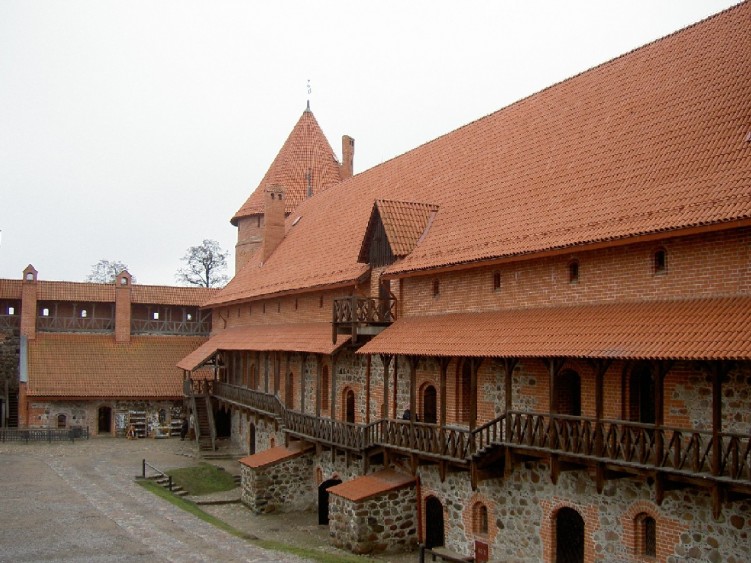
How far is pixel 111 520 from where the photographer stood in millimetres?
21922

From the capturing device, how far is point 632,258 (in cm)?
1512

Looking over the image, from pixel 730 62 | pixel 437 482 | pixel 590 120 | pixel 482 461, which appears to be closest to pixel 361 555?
pixel 437 482

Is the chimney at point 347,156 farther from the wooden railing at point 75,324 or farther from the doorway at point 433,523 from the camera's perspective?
the doorway at point 433,523

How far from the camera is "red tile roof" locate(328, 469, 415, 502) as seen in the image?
64.2 feet

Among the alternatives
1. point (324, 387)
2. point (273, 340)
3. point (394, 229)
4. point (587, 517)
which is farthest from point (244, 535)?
point (587, 517)

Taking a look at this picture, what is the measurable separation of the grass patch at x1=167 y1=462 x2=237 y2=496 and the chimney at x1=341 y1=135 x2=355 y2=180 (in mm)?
15368

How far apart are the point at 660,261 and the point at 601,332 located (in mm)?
1620

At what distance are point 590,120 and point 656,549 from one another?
10054 mm

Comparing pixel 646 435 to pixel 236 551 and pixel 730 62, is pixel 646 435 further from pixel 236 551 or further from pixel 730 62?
pixel 236 551

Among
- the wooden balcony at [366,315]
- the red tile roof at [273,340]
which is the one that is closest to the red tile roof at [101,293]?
the red tile roof at [273,340]

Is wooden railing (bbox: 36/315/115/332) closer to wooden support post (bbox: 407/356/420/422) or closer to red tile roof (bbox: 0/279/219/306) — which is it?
red tile roof (bbox: 0/279/219/306)

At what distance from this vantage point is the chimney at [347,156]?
39062 mm

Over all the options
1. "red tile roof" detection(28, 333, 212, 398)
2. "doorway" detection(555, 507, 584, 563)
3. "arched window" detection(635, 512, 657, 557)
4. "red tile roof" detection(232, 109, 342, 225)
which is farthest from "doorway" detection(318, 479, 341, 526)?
"red tile roof" detection(232, 109, 342, 225)

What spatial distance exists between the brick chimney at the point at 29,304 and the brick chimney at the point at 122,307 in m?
3.79
